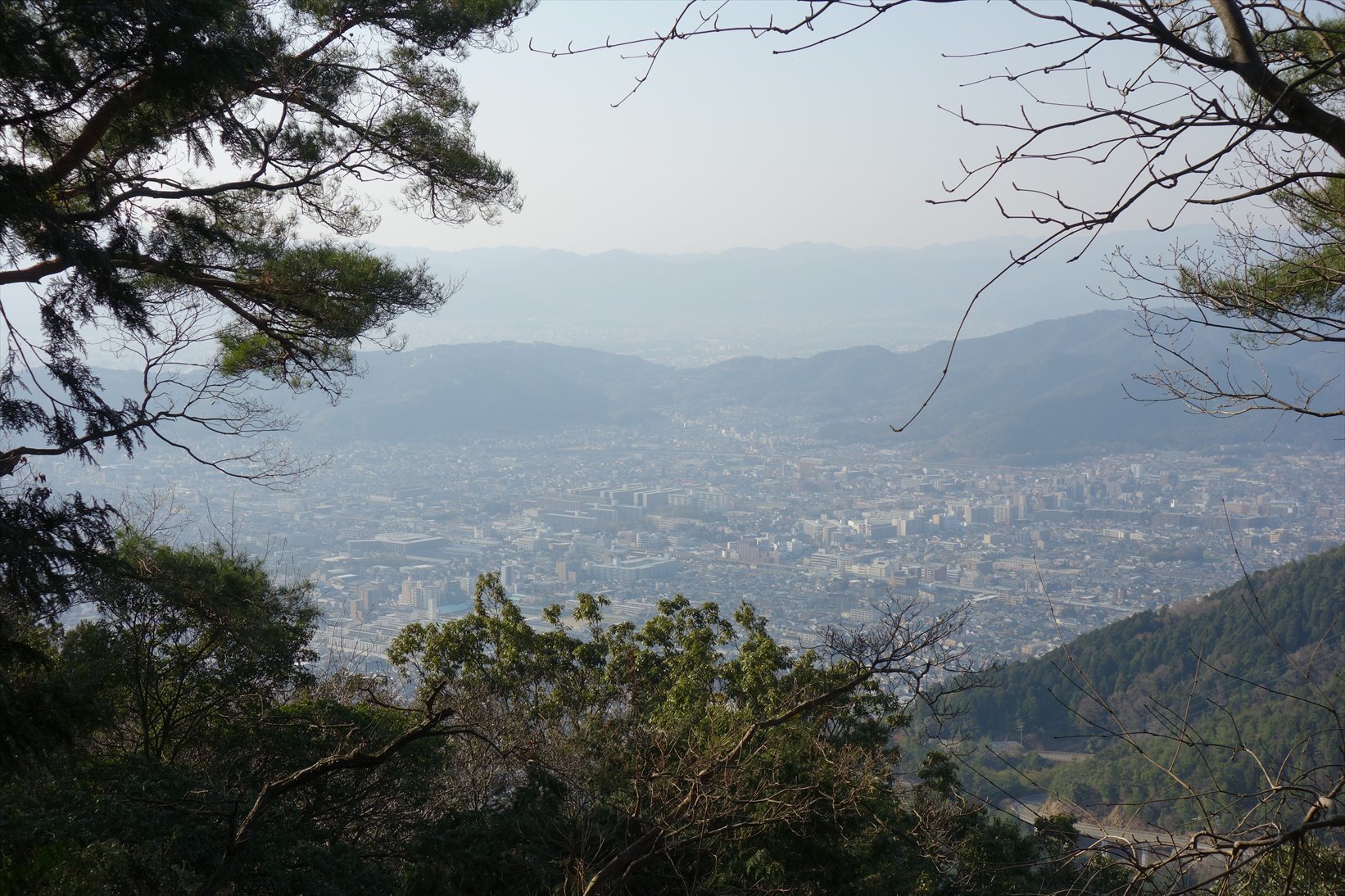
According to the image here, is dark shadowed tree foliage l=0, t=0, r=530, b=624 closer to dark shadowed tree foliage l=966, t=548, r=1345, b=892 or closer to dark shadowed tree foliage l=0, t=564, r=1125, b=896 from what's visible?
dark shadowed tree foliage l=0, t=564, r=1125, b=896

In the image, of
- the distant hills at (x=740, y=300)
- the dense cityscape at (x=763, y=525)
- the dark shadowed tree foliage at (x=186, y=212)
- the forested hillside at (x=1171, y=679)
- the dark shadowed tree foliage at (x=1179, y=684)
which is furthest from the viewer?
the distant hills at (x=740, y=300)

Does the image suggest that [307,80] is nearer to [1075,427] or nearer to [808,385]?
[1075,427]

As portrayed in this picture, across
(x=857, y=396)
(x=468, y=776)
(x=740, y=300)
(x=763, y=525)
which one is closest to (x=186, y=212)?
(x=468, y=776)

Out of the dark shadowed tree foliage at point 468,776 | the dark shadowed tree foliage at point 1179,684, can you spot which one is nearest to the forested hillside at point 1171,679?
the dark shadowed tree foliage at point 1179,684

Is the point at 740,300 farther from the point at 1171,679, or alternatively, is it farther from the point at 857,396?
the point at 1171,679

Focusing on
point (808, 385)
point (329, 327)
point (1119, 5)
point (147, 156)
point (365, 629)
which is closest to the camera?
point (1119, 5)

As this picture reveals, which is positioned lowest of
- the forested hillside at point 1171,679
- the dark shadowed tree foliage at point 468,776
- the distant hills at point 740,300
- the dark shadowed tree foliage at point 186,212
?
the forested hillside at point 1171,679

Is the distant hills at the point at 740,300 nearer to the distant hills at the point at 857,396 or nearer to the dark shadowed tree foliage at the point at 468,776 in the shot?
the distant hills at the point at 857,396

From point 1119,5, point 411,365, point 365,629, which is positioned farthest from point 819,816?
point 411,365
